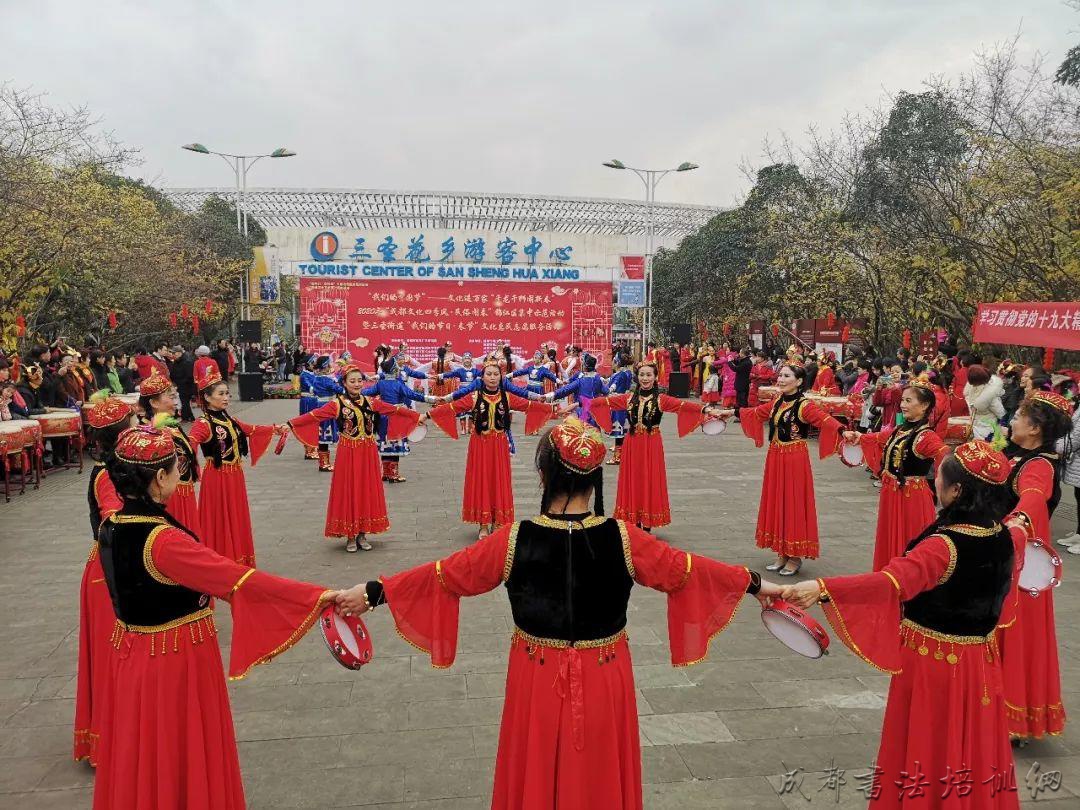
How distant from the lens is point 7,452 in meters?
8.85

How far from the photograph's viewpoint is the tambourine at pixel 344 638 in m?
2.55

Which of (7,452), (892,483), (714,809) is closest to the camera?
(714,809)

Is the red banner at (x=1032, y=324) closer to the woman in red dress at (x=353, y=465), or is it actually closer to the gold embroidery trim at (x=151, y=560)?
the woman in red dress at (x=353, y=465)

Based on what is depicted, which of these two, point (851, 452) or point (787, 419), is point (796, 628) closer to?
point (787, 419)

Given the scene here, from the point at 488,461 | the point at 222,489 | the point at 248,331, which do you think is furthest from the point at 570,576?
the point at 248,331

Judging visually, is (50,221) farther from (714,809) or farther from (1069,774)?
(1069,774)

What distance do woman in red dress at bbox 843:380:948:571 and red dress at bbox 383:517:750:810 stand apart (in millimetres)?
3110

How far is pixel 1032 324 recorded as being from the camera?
29.9 ft

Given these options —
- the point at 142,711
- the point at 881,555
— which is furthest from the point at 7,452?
the point at 881,555

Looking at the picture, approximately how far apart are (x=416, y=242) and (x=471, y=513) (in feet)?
81.6

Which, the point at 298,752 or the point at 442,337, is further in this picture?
the point at 442,337

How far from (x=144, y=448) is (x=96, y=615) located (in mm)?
1120

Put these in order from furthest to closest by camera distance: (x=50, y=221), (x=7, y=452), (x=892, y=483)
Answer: (x=50, y=221) → (x=7, y=452) → (x=892, y=483)

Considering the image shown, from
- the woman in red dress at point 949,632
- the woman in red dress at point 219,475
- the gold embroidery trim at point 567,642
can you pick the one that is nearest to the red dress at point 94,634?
the gold embroidery trim at point 567,642
